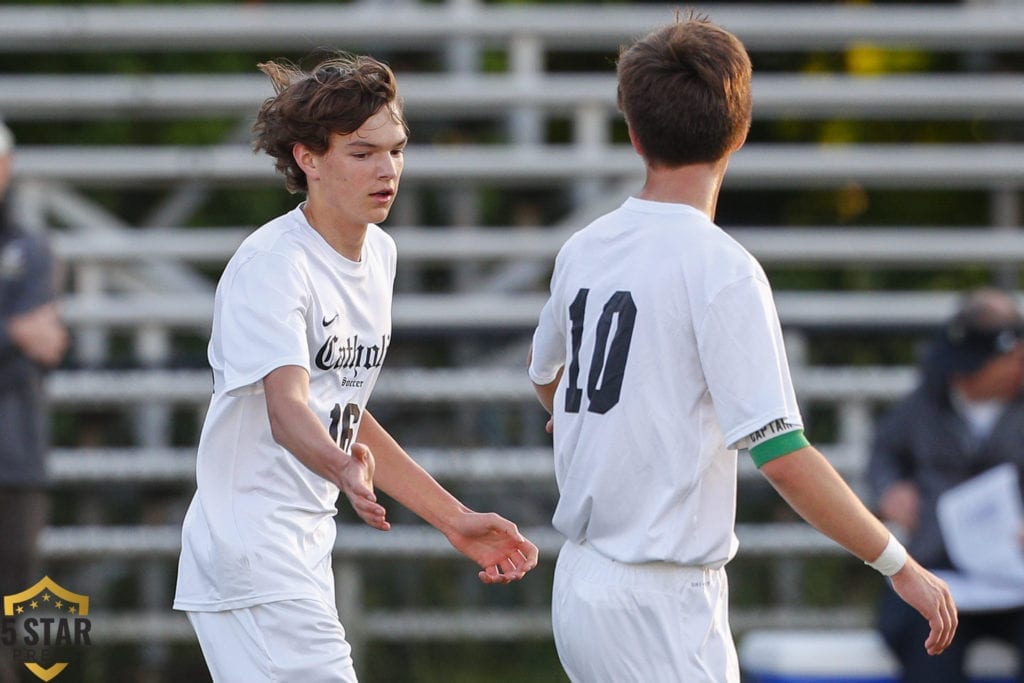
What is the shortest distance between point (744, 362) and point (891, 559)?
0.47 meters

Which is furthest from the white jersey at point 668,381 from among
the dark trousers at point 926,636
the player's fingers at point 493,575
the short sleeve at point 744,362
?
the dark trousers at point 926,636

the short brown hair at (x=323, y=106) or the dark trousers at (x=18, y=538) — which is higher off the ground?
the short brown hair at (x=323, y=106)

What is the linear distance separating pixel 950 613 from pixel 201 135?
23.1 ft

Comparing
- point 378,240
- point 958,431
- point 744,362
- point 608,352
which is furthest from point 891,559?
point 958,431

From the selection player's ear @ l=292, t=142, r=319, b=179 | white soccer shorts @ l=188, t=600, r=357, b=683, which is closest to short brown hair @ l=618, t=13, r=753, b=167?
player's ear @ l=292, t=142, r=319, b=179

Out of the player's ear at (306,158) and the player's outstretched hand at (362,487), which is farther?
the player's ear at (306,158)

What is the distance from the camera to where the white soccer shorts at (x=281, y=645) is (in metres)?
3.21

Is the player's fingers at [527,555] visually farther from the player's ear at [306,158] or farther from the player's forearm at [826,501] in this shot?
the player's ear at [306,158]

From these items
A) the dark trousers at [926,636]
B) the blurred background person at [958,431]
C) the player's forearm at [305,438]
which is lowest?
the dark trousers at [926,636]

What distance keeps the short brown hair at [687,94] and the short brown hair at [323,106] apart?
58cm

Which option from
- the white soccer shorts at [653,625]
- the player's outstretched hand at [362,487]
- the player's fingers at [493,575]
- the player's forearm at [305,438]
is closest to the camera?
the player's outstretched hand at [362,487]

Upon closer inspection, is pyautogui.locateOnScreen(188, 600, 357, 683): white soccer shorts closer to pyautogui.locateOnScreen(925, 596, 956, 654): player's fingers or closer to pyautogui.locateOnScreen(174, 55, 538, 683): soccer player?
pyautogui.locateOnScreen(174, 55, 538, 683): soccer player

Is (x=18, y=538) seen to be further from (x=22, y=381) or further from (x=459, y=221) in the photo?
(x=459, y=221)

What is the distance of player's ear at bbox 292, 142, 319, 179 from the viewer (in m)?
3.37
